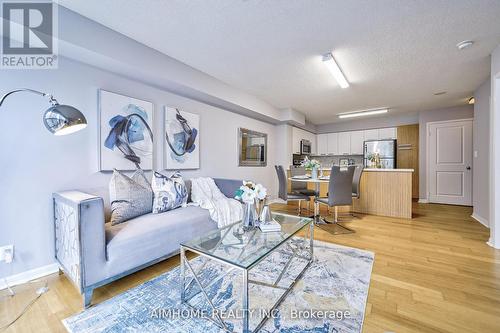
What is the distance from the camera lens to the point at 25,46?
185cm

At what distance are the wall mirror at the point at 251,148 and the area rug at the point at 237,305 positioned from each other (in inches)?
109

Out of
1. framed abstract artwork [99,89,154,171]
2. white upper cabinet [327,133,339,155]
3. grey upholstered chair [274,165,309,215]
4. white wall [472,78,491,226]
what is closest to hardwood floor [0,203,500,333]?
grey upholstered chair [274,165,309,215]

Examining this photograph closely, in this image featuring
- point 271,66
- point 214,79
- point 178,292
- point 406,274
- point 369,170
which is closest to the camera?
point 178,292

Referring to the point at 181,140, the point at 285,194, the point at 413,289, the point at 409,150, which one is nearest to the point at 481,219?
the point at 409,150

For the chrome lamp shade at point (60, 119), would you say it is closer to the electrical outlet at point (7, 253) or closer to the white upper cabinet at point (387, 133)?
the electrical outlet at point (7, 253)

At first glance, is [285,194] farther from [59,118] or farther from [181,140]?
[59,118]

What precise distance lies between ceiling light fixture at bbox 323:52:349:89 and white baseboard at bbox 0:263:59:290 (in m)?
3.74

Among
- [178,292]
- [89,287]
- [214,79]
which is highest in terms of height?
[214,79]

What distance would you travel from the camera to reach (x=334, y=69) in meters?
2.97

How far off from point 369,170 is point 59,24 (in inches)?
193

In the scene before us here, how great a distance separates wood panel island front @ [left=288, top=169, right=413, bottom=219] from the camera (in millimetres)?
3861

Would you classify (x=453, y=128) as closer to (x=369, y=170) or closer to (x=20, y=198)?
(x=369, y=170)

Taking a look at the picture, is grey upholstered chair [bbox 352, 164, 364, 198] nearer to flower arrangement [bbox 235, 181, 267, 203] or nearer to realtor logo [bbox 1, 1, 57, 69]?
flower arrangement [bbox 235, 181, 267, 203]

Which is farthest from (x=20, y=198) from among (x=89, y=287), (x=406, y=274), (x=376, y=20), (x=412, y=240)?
(x=412, y=240)
